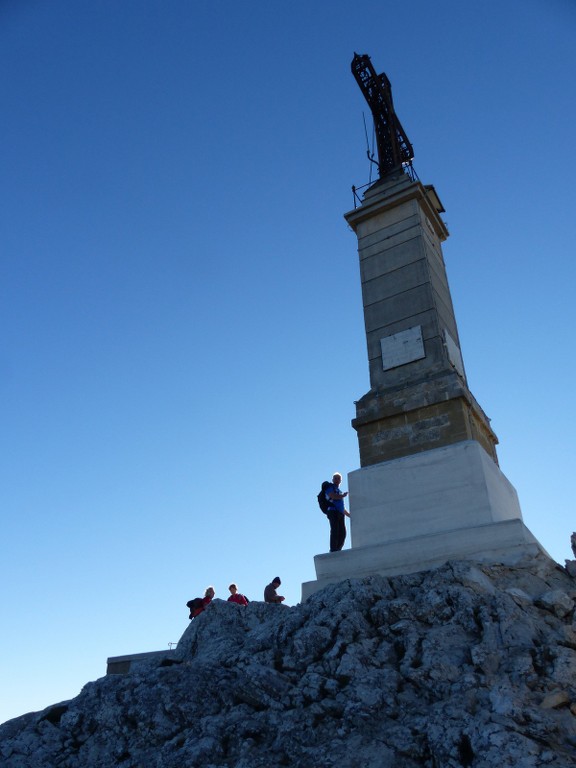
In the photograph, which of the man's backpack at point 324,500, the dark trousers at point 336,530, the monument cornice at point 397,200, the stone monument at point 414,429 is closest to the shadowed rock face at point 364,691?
the stone monument at point 414,429

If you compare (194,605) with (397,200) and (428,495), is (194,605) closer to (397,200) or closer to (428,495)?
(428,495)

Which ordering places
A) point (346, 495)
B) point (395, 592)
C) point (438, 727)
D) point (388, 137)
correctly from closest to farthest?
point (438, 727) < point (395, 592) < point (346, 495) < point (388, 137)

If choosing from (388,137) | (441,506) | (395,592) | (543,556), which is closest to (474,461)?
(441,506)

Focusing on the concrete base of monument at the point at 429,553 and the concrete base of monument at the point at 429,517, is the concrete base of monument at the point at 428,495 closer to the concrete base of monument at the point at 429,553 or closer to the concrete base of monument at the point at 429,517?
the concrete base of monument at the point at 429,517

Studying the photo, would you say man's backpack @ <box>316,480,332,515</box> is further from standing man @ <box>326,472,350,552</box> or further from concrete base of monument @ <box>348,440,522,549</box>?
concrete base of monument @ <box>348,440,522,549</box>

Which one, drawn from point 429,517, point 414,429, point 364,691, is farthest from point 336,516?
point 364,691

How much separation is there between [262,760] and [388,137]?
475 inches

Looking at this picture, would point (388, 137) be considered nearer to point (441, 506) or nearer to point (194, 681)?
point (441, 506)

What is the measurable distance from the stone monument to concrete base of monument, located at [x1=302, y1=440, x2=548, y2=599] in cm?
1

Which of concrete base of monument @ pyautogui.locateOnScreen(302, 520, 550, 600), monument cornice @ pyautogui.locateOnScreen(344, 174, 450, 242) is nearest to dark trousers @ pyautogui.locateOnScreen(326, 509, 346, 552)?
concrete base of monument @ pyautogui.locateOnScreen(302, 520, 550, 600)

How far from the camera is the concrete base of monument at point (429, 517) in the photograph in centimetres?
762

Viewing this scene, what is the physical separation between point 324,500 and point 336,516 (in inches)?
12.5

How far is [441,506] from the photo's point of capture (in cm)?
845

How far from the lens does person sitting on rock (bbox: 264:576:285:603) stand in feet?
31.9
